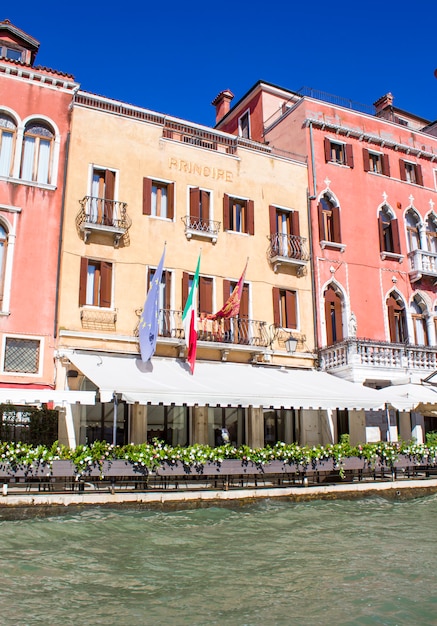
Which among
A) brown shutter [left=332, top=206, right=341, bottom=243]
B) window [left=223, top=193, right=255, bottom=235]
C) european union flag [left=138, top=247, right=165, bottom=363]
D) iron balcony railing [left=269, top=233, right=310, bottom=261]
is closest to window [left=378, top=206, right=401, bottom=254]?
brown shutter [left=332, top=206, right=341, bottom=243]

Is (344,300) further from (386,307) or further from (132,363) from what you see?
(132,363)

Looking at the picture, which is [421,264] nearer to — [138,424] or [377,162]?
[377,162]

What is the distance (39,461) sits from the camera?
12273 mm

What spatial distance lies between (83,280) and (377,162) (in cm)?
1364

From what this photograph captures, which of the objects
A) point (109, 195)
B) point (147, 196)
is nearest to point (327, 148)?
point (147, 196)

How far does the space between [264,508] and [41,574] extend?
6.13 meters

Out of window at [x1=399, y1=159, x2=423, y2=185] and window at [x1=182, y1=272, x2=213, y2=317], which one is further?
window at [x1=399, y1=159, x2=423, y2=185]

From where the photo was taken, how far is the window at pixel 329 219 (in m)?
22.0

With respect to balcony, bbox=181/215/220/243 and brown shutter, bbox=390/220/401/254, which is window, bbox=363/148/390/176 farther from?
balcony, bbox=181/215/220/243

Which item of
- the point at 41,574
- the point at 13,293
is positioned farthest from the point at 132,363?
the point at 41,574

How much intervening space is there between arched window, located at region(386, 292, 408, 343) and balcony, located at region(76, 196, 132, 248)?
1039 cm

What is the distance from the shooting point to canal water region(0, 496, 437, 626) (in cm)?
670

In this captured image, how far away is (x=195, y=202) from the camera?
19.5m

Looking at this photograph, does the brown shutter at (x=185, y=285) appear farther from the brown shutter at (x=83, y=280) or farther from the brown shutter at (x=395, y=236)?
the brown shutter at (x=395, y=236)
